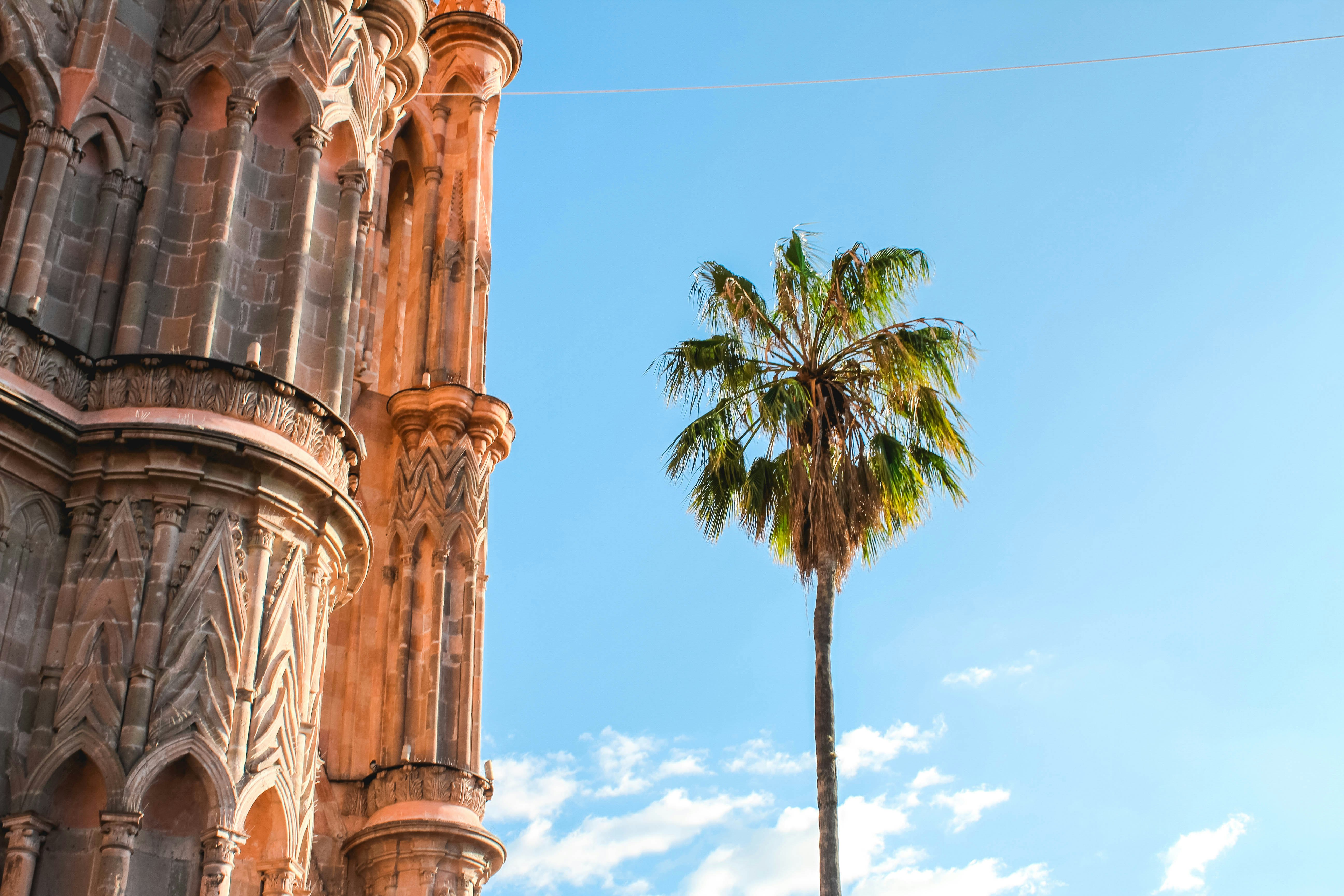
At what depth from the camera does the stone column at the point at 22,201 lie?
17422 mm

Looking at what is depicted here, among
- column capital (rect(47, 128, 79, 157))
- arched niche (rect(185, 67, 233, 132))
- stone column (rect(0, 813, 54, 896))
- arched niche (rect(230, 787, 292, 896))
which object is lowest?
stone column (rect(0, 813, 54, 896))

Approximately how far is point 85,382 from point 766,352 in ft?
29.1

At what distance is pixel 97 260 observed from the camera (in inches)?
717

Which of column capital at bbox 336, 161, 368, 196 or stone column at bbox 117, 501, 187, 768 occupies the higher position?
column capital at bbox 336, 161, 368, 196

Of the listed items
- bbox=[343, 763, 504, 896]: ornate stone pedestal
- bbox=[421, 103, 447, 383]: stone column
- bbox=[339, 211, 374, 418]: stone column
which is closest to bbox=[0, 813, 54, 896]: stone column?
bbox=[339, 211, 374, 418]: stone column

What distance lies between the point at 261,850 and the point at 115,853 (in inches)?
76.6

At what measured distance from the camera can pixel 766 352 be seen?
2141 centimetres

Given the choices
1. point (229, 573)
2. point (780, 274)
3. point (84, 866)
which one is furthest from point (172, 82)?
point (84, 866)

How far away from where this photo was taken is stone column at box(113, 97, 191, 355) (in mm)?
17891

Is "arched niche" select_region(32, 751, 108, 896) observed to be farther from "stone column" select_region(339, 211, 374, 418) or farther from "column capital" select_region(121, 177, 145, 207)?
"column capital" select_region(121, 177, 145, 207)

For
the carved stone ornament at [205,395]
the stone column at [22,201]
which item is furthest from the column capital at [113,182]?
the carved stone ornament at [205,395]

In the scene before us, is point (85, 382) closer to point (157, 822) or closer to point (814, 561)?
point (157, 822)

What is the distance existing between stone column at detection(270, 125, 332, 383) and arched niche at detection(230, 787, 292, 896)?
4.88m

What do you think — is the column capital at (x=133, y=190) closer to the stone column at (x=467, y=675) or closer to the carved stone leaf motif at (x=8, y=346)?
the carved stone leaf motif at (x=8, y=346)
